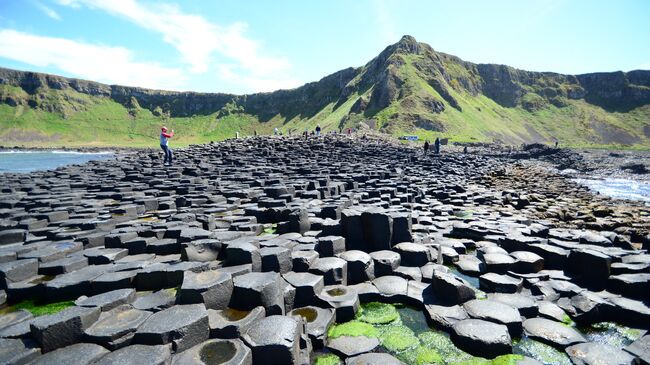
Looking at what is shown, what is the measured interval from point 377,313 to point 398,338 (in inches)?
25.0

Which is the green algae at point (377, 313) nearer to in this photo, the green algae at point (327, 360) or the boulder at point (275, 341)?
the green algae at point (327, 360)

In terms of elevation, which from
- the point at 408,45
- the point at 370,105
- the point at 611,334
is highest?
the point at 408,45

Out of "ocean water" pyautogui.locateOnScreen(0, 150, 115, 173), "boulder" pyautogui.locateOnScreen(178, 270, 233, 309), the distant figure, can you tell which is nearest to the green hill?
"ocean water" pyautogui.locateOnScreen(0, 150, 115, 173)

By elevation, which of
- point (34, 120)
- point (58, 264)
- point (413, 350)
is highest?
point (34, 120)

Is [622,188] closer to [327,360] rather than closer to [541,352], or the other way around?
[541,352]

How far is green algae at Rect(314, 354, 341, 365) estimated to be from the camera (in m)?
3.87

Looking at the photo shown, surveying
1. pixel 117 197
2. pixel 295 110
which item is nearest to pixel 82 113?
pixel 295 110

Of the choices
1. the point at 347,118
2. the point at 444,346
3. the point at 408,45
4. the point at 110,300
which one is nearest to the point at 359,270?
the point at 444,346

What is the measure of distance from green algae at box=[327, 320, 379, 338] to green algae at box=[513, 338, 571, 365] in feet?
5.78

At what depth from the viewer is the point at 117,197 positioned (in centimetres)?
1280

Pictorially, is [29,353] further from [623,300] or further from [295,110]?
[295,110]

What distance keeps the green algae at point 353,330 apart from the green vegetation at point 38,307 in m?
4.05

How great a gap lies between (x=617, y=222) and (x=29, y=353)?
→ 44.3 ft

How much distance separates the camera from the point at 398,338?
4.35 meters
